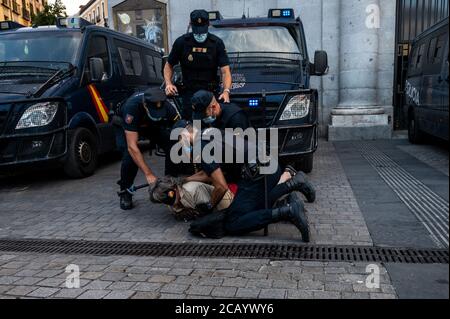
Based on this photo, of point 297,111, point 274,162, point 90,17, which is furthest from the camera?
point 90,17

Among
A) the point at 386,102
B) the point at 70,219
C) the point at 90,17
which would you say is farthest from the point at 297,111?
the point at 90,17

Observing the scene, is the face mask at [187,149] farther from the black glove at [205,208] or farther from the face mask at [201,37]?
the face mask at [201,37]

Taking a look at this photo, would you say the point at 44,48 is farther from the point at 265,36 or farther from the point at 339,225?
the point at 339,225

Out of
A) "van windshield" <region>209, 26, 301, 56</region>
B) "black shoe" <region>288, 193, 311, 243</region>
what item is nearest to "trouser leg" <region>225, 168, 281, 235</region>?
"black shoe" <region>288, 193, 311, 243</region>

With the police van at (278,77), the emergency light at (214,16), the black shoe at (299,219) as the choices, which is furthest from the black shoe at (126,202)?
the emergency light at (214,16)

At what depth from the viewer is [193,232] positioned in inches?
168

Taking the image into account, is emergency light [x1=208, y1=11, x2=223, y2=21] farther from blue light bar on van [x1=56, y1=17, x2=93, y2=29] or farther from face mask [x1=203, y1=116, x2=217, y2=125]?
face mask [x1=203, y1=116, x2=217, y2=125]

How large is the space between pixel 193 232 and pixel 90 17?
150 feet

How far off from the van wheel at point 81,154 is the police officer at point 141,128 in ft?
5.58

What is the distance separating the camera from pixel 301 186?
15.7 feet

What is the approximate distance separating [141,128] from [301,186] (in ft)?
6.02

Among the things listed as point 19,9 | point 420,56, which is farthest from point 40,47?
point 19,9

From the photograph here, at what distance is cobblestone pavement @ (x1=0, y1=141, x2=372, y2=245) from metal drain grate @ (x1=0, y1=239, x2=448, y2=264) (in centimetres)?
15

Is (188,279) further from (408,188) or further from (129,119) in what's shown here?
(408,188)
